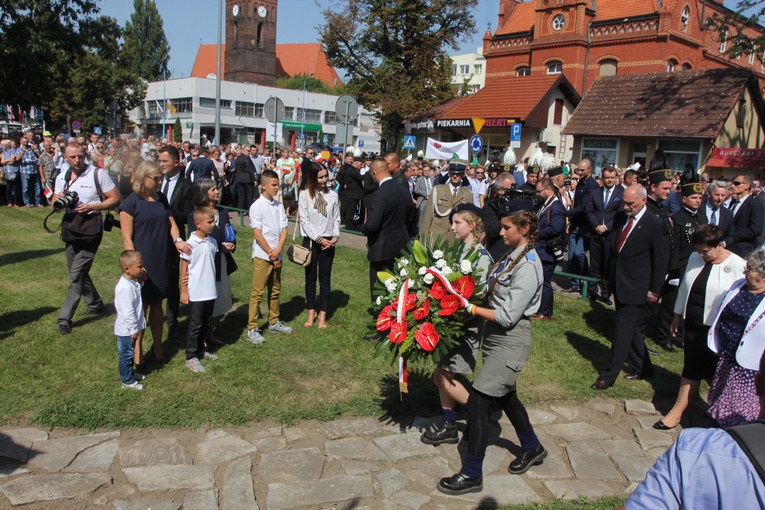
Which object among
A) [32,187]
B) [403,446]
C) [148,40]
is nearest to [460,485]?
[403,446]

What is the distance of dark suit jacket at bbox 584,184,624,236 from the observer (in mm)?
9289

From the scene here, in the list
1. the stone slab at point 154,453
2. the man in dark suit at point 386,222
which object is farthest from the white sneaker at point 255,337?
the stone slab at point 154,453

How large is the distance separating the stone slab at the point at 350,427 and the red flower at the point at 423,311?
4.31 feet

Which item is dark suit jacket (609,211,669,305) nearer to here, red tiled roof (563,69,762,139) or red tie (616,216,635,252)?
red tie (616,216,635,252)

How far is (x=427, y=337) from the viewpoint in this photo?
3994mm

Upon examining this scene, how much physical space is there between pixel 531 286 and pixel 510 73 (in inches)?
1714

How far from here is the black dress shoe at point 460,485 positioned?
396 cm

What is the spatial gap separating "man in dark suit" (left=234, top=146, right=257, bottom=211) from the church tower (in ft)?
227

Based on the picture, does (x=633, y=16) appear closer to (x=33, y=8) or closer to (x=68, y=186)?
(x=33, y=8)

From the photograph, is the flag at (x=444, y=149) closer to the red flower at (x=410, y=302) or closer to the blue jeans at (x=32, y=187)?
the blue jeans at (x=32, y=187)

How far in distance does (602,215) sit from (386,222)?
14.1ft

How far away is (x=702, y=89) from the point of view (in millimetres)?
25094

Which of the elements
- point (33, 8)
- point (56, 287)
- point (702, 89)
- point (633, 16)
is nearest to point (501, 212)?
point (56, 287)

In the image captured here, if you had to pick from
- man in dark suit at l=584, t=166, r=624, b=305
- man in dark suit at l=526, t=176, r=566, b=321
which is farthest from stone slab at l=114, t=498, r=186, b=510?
man in dark suit at l=584, t=166, r=624, b=305
